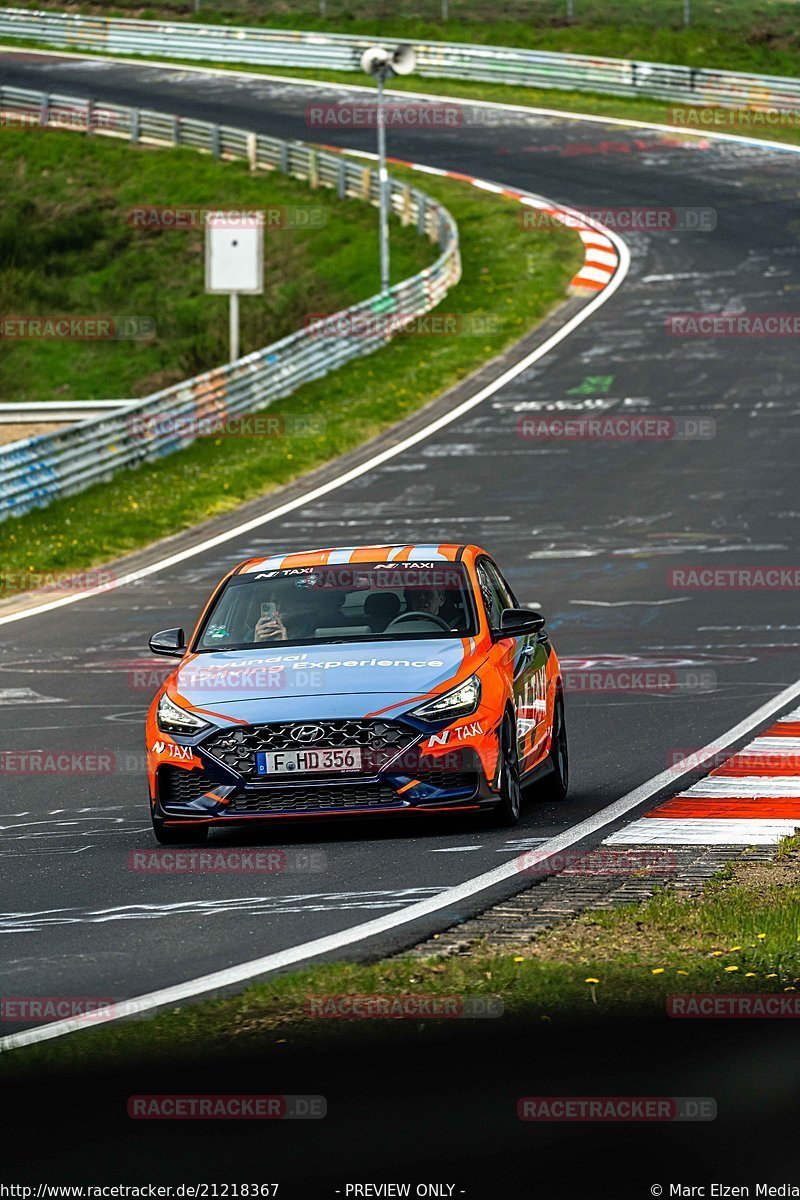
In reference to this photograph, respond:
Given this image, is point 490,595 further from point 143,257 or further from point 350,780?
point 143,257

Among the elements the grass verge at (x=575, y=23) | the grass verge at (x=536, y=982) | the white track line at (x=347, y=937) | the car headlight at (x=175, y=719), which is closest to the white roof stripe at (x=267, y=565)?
the car headlight at (x=175, y=719)

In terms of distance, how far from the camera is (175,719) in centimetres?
1085

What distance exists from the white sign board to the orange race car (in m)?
28.3

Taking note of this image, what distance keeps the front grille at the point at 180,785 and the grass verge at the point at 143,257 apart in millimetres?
31729

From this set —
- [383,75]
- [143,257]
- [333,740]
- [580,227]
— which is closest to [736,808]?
[333,740]

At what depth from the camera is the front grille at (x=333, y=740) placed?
1050 centimetres

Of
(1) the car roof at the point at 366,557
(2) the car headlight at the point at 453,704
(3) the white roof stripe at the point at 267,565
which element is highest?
(1) the car roof at the point at 366,557

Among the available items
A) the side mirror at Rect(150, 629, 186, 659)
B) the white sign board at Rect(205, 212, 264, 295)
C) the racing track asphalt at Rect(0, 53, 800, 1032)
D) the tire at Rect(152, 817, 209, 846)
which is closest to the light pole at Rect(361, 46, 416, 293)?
the white sign board at Rect(205, 212, 264, 295)

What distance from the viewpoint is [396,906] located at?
8859 millimetres

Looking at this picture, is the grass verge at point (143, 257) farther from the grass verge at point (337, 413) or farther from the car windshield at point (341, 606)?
the car windshield at point (341, 606)

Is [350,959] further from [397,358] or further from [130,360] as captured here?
[130,360]

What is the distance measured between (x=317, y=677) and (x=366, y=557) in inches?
58.9

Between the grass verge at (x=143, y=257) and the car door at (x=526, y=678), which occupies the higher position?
the car door at (x=526, y=678)

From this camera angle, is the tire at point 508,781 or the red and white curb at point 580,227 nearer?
the tire at point 508,781
